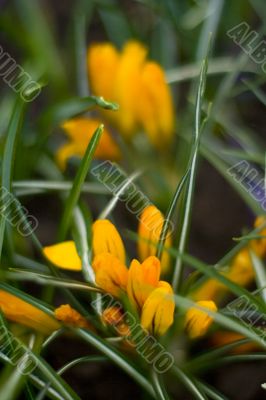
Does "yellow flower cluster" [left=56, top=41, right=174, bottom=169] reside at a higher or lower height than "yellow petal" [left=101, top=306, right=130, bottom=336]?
higher

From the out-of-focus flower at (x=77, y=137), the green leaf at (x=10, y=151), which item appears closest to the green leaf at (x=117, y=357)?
the green leaf at (x=10, y=151)

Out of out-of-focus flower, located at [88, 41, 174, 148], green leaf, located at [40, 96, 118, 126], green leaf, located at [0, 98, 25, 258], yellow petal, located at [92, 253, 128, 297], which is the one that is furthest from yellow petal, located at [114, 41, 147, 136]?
yellow petal, located at [92, 253, 128, 297]

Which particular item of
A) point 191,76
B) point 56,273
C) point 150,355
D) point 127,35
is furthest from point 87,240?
point 127,35

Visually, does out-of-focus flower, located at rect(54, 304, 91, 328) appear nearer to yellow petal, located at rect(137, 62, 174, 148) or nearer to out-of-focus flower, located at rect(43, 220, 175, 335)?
out-of-focus flower, located at rect(43, 220, 175, 335)

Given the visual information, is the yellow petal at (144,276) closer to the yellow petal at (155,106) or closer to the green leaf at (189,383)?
the green leaf at (189,383)

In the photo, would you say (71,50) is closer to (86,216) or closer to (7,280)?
(86,216)
